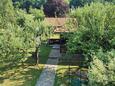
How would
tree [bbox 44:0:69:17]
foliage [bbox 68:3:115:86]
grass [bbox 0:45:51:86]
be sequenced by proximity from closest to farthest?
foliage [bbox 68:3:115:86] < grass [bbox 0:45:51:86] < tree [bbox 44:0:69:17]

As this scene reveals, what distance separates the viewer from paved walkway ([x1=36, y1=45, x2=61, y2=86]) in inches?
1008

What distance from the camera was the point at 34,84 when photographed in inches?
992

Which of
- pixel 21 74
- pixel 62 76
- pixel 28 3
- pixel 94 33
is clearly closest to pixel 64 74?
pixel 62 76

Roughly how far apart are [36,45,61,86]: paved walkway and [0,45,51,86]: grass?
1.83ft

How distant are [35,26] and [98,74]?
15.0 meters

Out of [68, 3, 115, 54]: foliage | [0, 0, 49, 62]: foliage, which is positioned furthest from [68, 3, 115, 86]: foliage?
[0, 0, 49, 62]: foliage

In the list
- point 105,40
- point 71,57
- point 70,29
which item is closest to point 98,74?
point 105,40

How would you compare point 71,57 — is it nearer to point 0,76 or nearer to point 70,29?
point 70,29

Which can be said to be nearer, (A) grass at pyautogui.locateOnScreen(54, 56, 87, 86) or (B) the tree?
(A) grass at pyautogui.locateOnScreen(54, 56, 87, 86)

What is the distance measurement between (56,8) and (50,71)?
115 feet

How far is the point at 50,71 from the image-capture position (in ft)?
95.9

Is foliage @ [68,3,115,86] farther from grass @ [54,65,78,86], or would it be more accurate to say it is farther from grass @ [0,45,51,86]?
grass @ [0,45,51,86]

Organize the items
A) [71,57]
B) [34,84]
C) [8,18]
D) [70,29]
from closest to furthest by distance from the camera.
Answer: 1. [34,84]
2. [70,29]
3. [71,57]
4. [8,18]

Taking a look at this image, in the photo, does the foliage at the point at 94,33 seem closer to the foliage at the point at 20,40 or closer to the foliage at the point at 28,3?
the foliage at the point at 20,40
